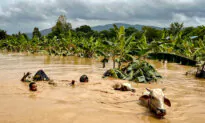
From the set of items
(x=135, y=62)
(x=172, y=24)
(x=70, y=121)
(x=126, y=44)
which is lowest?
(x=70, y=121)

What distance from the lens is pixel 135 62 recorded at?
1075 centimetres

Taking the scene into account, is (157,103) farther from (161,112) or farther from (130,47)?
(130,47)

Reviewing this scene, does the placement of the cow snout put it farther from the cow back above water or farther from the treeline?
the treeline

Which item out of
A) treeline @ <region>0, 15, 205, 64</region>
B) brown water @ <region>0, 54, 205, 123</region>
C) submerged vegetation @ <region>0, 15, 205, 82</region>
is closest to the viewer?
brown water @ <region>0, 54, 205, 123</region>

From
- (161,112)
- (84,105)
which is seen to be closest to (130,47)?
(84,105)

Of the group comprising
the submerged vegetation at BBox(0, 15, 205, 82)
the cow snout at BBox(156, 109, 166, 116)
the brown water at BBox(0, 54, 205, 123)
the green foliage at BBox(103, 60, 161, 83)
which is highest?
the submerged vegetation at BBox(0, 15, 205, 82)

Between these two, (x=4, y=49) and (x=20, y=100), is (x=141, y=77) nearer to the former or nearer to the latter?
(x=20, y=100)

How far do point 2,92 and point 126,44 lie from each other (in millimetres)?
6279

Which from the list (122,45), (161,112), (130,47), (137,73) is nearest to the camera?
(161,112)

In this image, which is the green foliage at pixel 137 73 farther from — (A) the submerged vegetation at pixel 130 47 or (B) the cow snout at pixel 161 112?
(B) the cow snout at pixel 161 112

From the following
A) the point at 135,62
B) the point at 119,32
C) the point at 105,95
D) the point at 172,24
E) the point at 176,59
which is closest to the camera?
the point at 105,95

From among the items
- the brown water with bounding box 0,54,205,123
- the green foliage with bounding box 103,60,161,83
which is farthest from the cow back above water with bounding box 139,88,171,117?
the green foliage with bounding box 103,60,161,83

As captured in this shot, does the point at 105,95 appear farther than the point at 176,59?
No

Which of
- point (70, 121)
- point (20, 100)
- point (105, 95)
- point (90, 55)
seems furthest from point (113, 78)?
point (90, 55)
